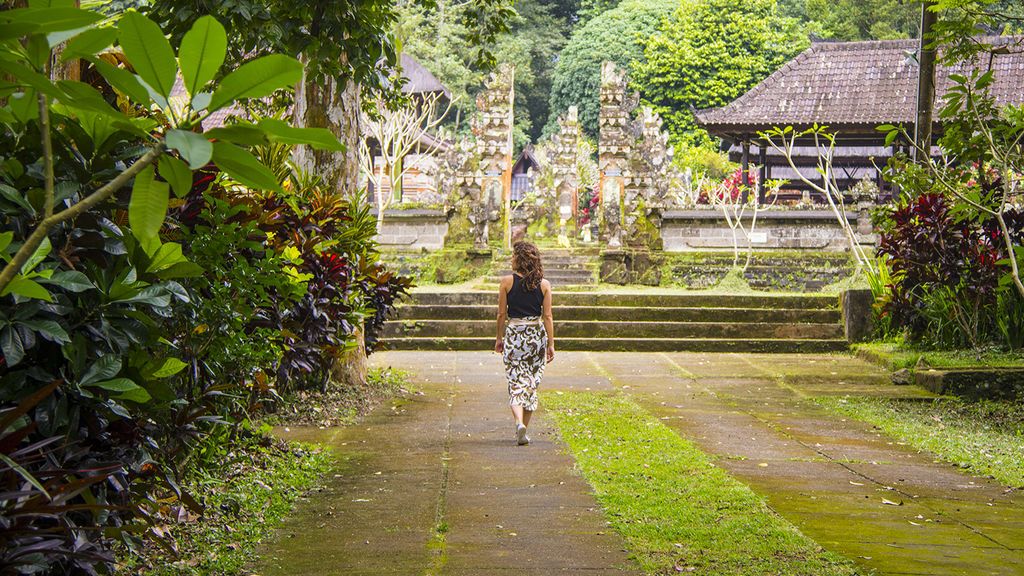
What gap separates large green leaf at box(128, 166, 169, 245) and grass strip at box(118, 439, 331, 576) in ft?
6.60

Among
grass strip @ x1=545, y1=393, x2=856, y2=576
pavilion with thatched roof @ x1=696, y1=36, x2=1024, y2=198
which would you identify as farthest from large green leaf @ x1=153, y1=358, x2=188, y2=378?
pavilion with thatched roof @ x1=696, y1=36, x2=1024, y2=198

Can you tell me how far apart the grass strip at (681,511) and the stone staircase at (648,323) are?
666 centimetres

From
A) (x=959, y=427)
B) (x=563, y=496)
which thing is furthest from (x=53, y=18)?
(x=959, y=427)

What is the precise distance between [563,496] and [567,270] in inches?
538

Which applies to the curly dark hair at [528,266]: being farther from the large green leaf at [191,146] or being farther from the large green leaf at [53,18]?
the large green leaf at [191,146]

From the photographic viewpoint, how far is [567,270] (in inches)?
750

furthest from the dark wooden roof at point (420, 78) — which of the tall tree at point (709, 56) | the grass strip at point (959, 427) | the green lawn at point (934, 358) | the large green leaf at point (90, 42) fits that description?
the large green leaf at point (90, 42)

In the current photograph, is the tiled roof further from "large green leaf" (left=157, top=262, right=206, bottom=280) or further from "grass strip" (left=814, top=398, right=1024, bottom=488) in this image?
"large green leaf" (left=157, top=262, right=206, bottom=280)

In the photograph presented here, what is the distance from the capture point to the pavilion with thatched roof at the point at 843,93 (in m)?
24.2

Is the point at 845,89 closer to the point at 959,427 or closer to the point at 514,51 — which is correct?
the point at 959,427

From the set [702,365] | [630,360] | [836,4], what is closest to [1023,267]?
[702,365]

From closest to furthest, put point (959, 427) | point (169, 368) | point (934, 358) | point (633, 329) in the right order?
point (169, 368), point (959, 427), point (934, 358), point (633, 329)

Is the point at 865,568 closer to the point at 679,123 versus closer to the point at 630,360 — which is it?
the point at 630,360

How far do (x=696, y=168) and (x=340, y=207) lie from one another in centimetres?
2945
